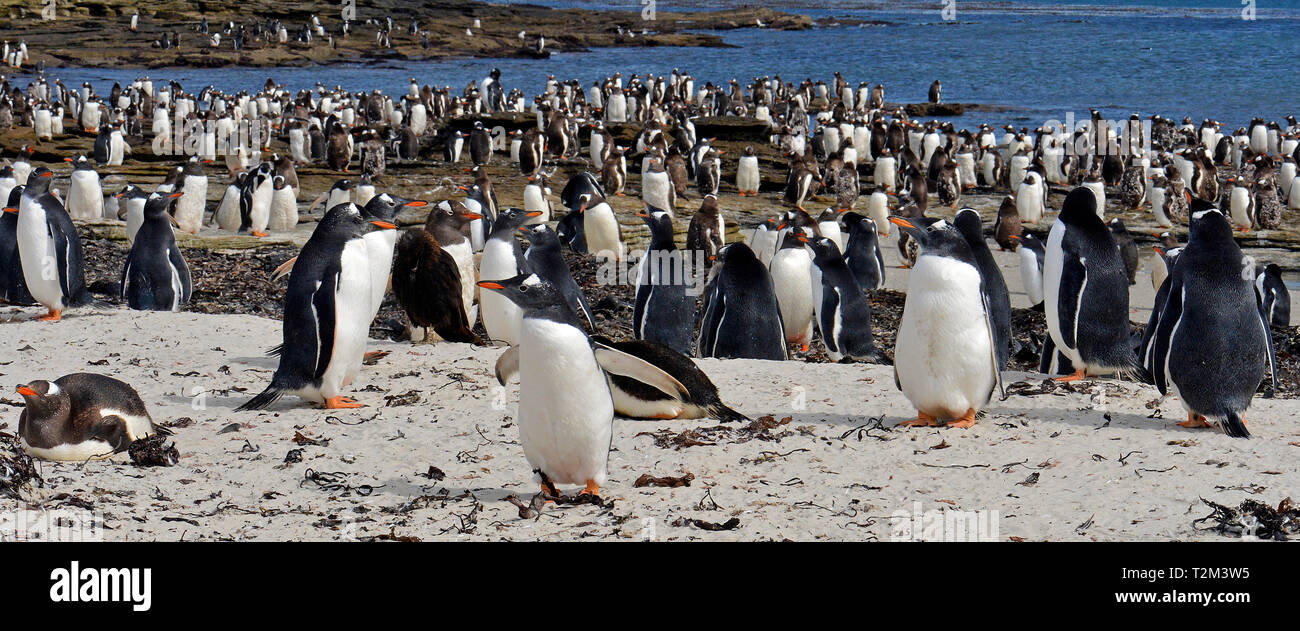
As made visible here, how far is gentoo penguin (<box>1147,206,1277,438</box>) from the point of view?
5.97 metres

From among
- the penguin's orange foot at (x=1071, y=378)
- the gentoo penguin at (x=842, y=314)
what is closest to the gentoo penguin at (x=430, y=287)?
the gentoo penguin at (x=842, y=314)

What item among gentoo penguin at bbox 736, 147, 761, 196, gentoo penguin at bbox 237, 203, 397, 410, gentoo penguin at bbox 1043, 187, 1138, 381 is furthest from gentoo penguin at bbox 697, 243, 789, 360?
gentoo penguin at bbox 736, 147, 761, 196

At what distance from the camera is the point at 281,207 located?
1534 centimetres

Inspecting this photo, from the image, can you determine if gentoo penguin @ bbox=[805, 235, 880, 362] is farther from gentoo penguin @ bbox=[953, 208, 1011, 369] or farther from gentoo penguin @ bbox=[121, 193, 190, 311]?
gentoo penguin @ bbox=[121, 193, 190, 311]

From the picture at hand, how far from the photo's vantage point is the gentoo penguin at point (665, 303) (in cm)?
958

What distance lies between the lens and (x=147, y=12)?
62.2m

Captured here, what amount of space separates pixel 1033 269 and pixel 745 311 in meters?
4.21

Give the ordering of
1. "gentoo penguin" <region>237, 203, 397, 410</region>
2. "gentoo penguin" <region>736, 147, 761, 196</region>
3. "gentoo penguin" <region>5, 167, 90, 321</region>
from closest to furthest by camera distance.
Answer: "gentoo penguin" <region>237, 203, 397, 410</region>
"gentoo penguin" <region>5, 167, 90, 321</region>
"gentoo penguin" <region>736, 147, 761, 196</region>

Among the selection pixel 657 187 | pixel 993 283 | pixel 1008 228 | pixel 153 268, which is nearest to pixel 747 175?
pixel 657 187

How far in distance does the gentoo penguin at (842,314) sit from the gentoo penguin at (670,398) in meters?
3.24

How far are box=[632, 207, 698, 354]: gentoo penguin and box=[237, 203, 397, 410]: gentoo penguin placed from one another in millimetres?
3263

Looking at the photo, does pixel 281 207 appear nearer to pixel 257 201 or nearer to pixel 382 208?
pixel 257 201
